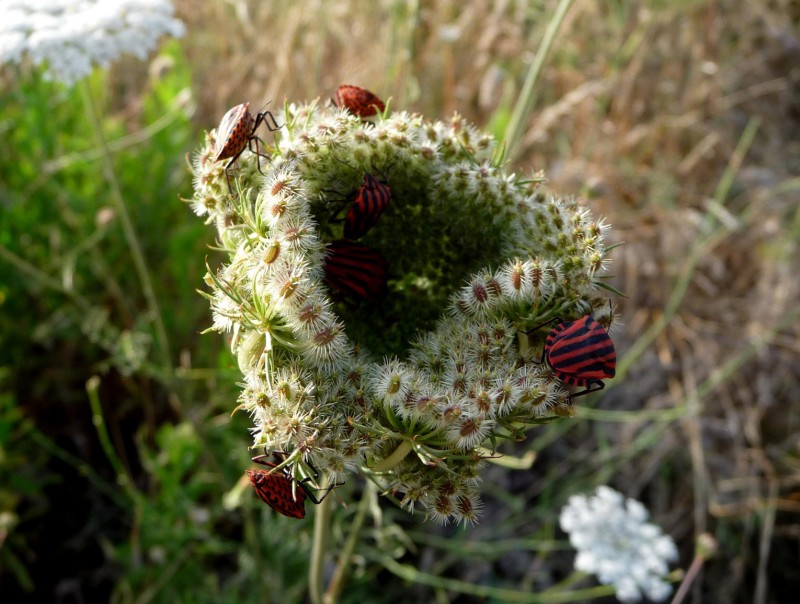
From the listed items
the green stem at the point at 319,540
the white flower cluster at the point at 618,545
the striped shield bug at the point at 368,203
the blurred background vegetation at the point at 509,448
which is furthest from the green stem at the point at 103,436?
the white flower cluster at the point at 618,545

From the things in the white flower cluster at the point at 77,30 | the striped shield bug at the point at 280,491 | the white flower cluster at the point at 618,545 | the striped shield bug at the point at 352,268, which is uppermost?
the white flower cluster at the point at 77,30

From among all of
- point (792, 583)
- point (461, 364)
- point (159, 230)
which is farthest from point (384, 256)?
point (792, 583)

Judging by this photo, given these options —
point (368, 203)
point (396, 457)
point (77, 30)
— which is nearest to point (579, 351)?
point (396, 457)

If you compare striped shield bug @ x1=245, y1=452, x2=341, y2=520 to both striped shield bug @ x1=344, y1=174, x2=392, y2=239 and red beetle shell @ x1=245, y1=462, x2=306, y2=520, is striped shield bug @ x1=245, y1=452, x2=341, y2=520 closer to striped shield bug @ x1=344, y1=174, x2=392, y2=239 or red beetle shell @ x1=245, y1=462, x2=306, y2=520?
red beetle shell @ x1=245, y1=462, x2=306, y2=520

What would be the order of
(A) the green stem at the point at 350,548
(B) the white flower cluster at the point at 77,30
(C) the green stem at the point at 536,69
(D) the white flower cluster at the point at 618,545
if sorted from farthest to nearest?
(D) the white flower cluster at the point at 618,545
(B) the white flower cluster at the point at 77,30
(C) the green stem at the point at 536,69
(A) the green stem at the point at 350,548

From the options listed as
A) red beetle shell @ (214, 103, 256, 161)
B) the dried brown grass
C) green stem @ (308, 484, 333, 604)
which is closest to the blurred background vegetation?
the dried brown grass

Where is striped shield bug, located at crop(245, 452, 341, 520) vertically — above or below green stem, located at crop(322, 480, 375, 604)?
above

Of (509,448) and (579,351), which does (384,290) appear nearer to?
(579,351)

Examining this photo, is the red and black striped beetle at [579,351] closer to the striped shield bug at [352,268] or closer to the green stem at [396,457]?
the green stem at [396,457]
